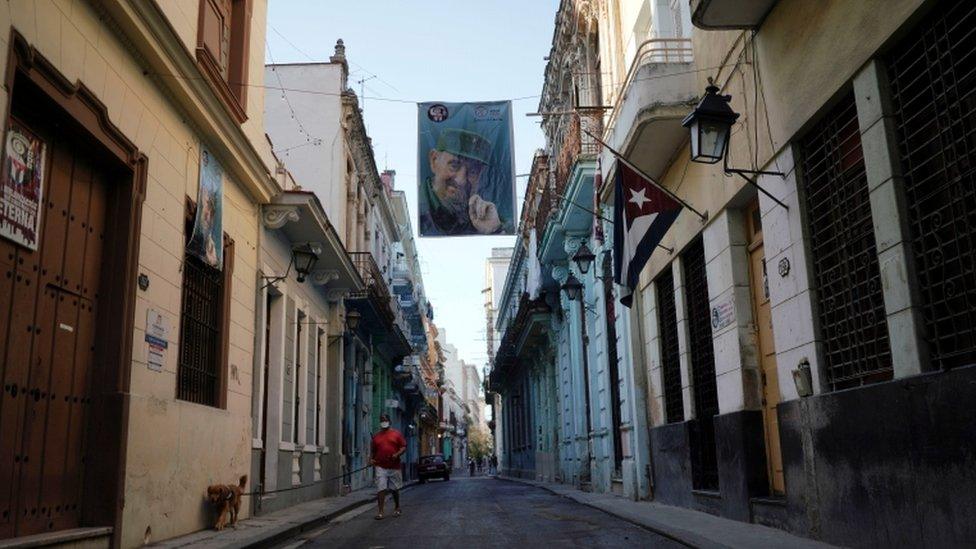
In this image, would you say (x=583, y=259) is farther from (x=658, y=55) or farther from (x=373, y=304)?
(x=373, y=304)

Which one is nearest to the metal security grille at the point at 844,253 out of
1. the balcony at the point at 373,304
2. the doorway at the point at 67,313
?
the doorway at the point at 67,313

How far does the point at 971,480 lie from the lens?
5.47 m

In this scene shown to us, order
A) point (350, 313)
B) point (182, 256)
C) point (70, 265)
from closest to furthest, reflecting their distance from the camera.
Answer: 1. point (70, 265)
2. point (182, 256)
3. point (350, 313)

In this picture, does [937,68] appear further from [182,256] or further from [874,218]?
[182,256]

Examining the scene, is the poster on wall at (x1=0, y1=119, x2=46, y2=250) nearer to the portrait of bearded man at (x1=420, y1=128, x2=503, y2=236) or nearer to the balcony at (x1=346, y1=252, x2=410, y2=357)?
the portrait of bearded man at (x1=420, y1=128, x2=503, y2=236)

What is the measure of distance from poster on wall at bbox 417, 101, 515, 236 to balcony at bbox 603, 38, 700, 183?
12.4 ft

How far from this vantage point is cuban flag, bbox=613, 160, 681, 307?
434 inches

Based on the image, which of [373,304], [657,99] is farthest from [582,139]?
[373,304]

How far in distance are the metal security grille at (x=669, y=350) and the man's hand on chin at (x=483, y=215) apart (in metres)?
3.74

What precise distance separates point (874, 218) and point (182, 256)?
7.20 meters

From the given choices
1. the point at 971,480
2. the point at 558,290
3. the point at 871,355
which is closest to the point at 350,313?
the point at 558,290

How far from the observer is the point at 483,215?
55.2ft

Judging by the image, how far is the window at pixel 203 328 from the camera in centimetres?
1026

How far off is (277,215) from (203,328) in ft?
11.4
